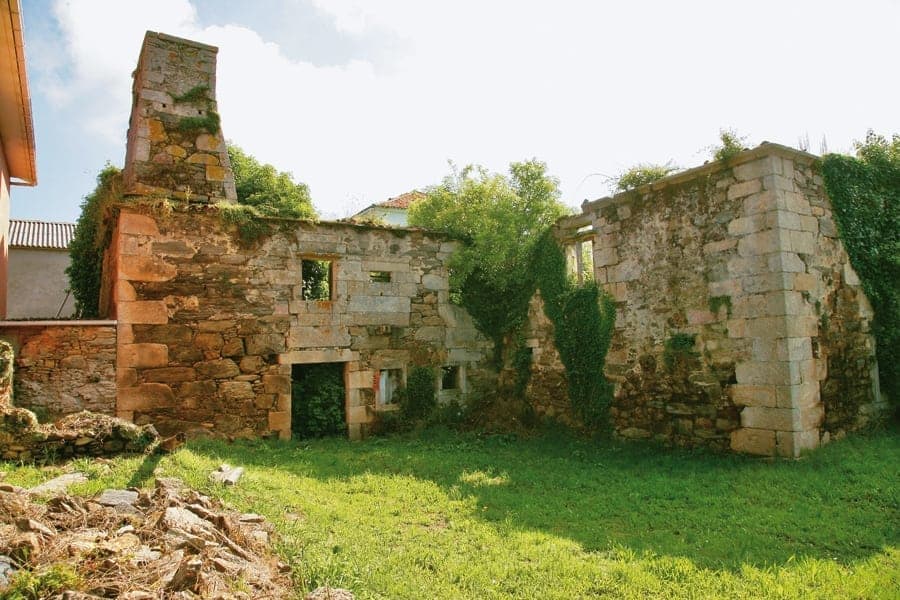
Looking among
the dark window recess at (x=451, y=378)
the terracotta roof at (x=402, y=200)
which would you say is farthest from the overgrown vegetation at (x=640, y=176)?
the terracotta roof at (x=402, y=200)

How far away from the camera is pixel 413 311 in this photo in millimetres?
10844

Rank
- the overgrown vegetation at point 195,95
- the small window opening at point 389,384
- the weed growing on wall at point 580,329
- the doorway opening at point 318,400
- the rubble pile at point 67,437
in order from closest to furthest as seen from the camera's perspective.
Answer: the rubble pile at point 67,437 < the weed growing on wall at point 580,329 < the doorway opening at point 318,400 < the overgrown vegetation at point 195,95 < the small window opening at point 389,384

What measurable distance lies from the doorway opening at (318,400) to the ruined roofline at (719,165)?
5958 millimetres

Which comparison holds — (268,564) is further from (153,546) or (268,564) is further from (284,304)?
(284,304)

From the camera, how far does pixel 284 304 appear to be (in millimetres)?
9547

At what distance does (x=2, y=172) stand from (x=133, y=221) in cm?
490

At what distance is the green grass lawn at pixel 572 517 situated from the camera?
404 cm

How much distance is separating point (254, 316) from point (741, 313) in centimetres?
761

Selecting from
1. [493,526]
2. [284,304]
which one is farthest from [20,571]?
[284,304]

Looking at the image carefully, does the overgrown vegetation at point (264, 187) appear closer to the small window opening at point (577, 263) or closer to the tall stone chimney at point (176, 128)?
the tall stone chimney at point (176, 128)

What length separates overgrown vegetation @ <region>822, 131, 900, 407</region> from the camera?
8.01 meters

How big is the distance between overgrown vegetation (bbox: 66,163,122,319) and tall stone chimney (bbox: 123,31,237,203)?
1073mm

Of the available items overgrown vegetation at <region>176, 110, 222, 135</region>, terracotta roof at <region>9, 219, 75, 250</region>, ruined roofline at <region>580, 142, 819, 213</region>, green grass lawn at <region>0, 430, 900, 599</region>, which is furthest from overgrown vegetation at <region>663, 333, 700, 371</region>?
terracotta roof at <region>9, 219, 75, 250</region>

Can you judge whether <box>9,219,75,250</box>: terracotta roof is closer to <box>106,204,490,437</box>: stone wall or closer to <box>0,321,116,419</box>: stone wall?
<box>106,204,490,437</box>: stone wall
